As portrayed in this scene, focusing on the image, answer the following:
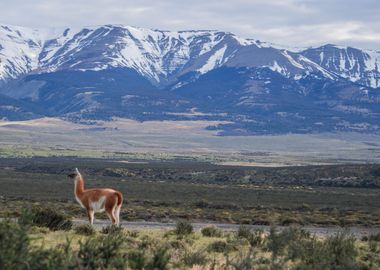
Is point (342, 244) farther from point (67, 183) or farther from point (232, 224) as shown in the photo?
point (67, 183)

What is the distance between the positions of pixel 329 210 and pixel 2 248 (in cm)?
3702

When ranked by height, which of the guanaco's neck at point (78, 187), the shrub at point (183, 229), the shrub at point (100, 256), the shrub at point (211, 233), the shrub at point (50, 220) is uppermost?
the guanaco's neck at point (78, 187)

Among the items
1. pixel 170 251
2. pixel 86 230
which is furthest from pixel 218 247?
pixel 86 230

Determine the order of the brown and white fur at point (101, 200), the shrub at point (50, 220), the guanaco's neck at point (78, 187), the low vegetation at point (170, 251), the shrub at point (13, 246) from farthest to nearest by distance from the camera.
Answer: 1. the shrub at point (50, 220)
2. the guanaco's neck at point (78, 187)
3. the brown and white fur at point (101, 200)
4. the low vegetation at point (170, 251)
5. the shrub at point (13, 246)

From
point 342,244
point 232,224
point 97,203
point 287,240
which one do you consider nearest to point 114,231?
point 97,203

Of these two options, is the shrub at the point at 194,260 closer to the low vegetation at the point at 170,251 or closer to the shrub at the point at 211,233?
the low vegetation at the point at 170,251

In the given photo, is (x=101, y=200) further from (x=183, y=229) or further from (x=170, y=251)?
(x=183, y=229)

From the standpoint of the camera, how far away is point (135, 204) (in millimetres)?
44688

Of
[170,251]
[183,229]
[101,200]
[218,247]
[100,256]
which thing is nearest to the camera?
[100,256]

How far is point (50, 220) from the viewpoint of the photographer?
2025 cm

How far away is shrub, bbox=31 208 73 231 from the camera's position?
784 inches

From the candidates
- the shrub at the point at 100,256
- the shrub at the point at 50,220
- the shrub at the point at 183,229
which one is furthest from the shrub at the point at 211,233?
the shrub at the point at 100,256

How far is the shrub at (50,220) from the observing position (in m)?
19.9

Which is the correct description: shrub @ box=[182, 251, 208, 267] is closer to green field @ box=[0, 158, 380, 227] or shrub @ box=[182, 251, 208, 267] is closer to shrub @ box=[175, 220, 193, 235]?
green field @ box=[0, 158, 380, 227]
